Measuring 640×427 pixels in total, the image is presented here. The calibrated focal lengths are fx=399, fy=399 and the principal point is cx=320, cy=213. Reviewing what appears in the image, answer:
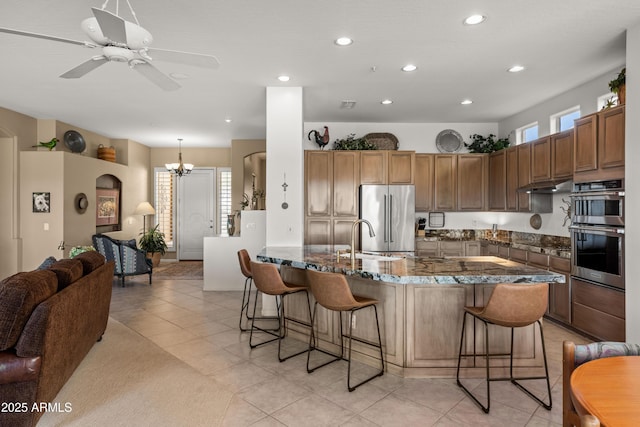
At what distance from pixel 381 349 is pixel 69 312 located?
2.36 meters

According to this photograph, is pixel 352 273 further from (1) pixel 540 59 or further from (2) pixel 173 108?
(2) pixel 173 108

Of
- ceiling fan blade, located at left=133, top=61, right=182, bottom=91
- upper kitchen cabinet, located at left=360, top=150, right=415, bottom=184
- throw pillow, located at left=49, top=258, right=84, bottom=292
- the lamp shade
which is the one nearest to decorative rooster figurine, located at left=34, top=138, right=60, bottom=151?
the lamp shade

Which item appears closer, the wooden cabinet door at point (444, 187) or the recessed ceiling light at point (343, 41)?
the recessed ceiling light at point (343, 41)

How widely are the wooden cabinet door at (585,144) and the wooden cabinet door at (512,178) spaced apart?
1539mm

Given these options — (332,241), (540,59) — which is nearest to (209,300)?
(332,241)

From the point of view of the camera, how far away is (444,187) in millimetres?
6656

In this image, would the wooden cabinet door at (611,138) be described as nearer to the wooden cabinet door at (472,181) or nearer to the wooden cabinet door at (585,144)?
the wooden cabinet door at (585,144)

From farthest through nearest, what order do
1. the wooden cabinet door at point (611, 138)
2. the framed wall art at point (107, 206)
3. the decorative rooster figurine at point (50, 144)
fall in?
the framed wall art at point (107, 206) < the decorative rooster figurine at point (50, 144) < the wooden cabinet door at point (611, 138)

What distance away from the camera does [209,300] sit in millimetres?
5918

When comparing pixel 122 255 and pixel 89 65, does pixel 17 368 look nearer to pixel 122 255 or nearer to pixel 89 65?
pixel 89 65

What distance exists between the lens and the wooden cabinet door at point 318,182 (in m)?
6.15

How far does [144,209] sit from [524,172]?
7.81 meters

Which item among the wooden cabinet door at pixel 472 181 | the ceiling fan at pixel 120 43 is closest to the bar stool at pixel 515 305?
the ceiling fan at pixel 120 43

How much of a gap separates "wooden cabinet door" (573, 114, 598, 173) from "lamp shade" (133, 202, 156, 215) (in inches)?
330
